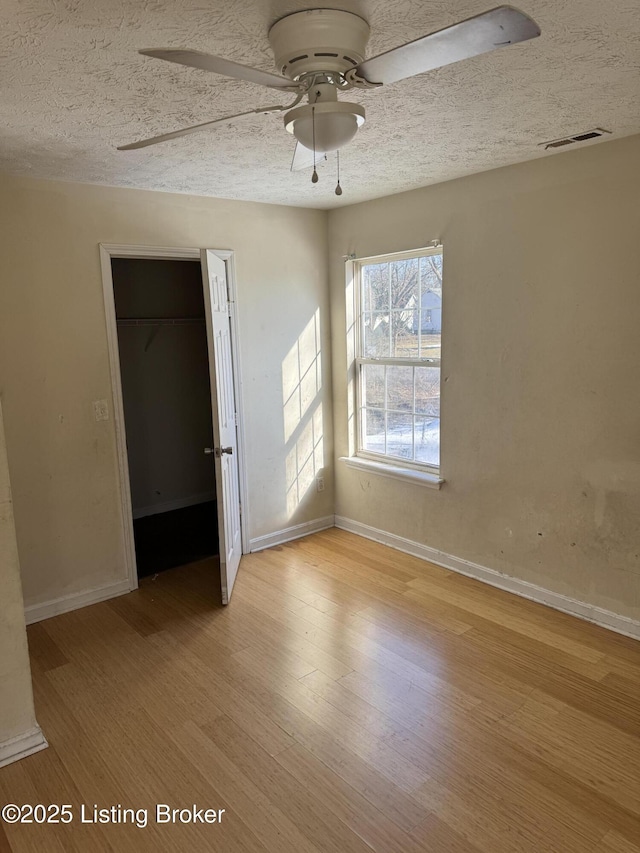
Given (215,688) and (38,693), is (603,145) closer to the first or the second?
(215,688)

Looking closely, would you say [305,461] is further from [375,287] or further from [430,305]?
[430,305]

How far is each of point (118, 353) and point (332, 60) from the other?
2.66 meters

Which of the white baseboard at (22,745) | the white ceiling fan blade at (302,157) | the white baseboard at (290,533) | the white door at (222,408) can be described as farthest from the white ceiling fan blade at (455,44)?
the white baseboard at (290,533)

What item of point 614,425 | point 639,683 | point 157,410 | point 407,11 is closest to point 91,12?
point 407,11

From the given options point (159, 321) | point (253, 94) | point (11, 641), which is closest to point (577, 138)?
point (253, 94)

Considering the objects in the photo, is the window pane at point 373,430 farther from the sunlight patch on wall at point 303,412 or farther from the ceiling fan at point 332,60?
the ceiling fan at point 332,60

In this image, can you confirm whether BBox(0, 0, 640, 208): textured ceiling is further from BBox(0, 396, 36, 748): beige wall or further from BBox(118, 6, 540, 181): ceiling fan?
BBox(0, 396, 36, 748): beige wall

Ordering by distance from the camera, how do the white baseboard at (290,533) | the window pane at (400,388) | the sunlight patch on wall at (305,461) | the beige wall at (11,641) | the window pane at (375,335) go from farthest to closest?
the sunlight patch on wall at (305,461)
the white baseboard at (290,533)
the window pane at (375,335)
the window pane at (400,388)
the beige wall at (11,641)

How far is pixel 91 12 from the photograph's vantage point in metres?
1.47

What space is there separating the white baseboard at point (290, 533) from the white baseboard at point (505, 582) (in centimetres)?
14

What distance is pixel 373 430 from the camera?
4488mm

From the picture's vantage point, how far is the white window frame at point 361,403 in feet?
12.9

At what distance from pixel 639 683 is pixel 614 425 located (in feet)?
4.05

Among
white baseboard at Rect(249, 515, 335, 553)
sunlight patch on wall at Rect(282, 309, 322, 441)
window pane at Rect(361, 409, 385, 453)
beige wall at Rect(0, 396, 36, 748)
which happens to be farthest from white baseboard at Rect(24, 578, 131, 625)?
window pane at Rect(361, 409, 385, 453)
